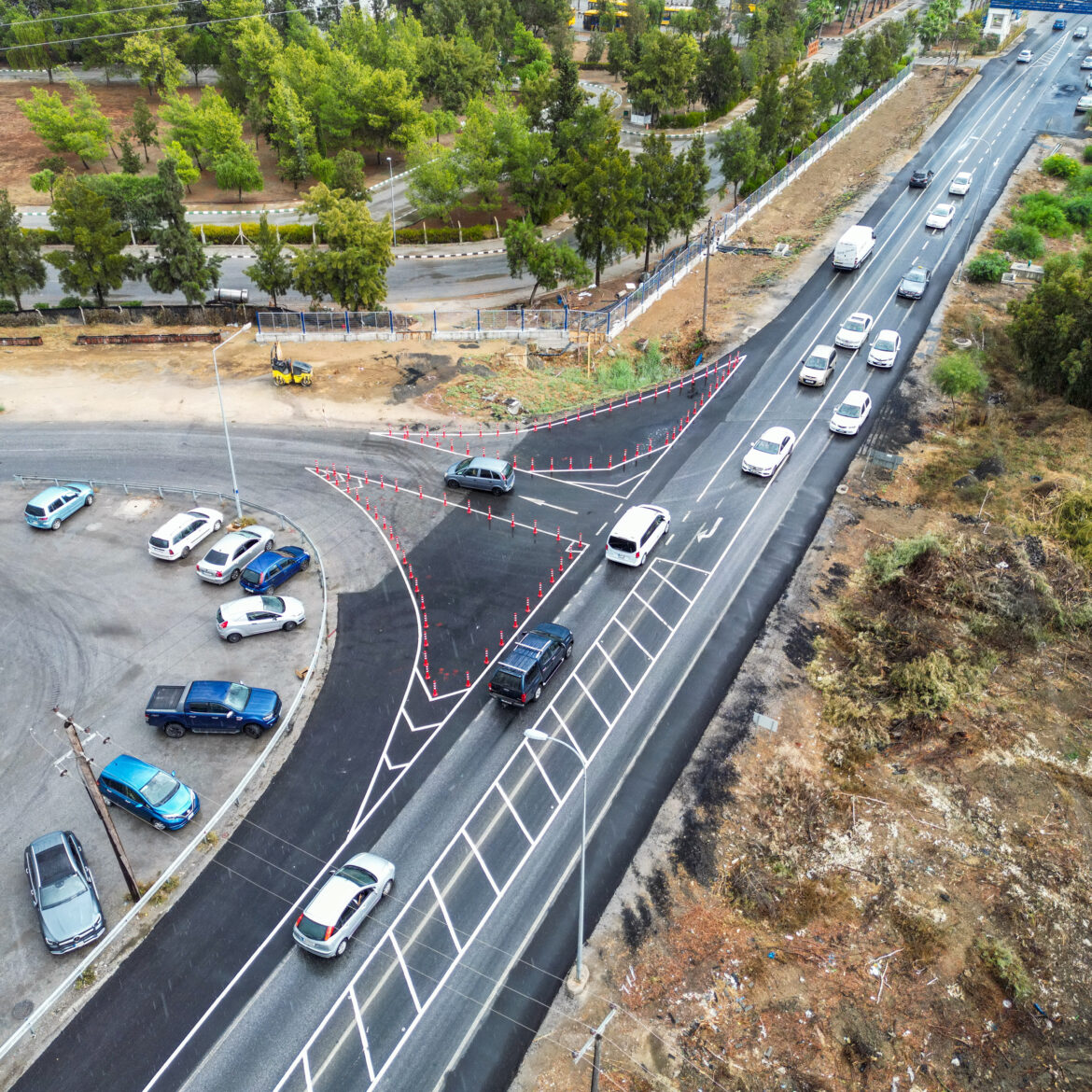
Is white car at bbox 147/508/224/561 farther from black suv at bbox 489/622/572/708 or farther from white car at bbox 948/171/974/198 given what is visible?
white car at bbox 948/171/974/198

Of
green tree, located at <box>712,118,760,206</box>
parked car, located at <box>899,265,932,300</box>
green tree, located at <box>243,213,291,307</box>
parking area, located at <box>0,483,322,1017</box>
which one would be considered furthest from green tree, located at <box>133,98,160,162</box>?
parked car, located at <box>899,265,932,300</box>

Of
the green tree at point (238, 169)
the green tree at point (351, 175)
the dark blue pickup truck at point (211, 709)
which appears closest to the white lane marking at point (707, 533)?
the dark blue pickup truck at point (211, 709)

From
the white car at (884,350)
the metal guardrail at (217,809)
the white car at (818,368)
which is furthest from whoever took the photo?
the white car at (884,350)

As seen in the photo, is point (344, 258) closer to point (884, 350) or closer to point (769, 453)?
point (769, 453)

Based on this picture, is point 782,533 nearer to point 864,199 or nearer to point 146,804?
point 146,804

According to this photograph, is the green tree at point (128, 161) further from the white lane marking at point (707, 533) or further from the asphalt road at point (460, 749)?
the white lane marking at point (707, 533)

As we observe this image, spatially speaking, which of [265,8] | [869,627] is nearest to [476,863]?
[869,627]

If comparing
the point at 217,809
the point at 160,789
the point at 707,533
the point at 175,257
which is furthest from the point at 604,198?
the point at 160,789
